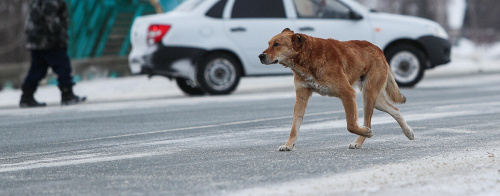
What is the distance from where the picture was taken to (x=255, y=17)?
12.1 metres

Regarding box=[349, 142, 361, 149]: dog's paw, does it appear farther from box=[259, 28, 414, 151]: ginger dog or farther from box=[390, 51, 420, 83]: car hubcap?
box=[390, 51, 420, 83]: car hubcap

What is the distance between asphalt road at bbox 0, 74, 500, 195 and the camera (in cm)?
456

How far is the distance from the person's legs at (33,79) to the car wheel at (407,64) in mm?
5963

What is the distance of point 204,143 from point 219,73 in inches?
224

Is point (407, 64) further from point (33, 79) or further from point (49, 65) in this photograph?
point (33, 79)

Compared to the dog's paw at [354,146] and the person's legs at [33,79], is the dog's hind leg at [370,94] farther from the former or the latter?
the person's legs at [33,79]

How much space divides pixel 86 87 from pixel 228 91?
4.01 m

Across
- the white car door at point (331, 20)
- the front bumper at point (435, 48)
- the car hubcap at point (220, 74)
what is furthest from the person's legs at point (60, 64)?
the front bumper at point (435, 48)

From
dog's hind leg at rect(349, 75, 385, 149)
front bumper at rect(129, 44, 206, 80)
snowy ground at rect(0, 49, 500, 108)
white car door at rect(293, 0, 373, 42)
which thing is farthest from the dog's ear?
snowy ground at rect(0, 49, 500, 108)

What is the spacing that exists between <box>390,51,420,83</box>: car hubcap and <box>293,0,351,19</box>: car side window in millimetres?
1204

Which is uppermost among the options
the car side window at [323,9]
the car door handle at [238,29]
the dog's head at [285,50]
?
the car side window at [323,9]

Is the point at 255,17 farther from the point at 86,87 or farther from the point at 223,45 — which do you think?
the point at 86,87

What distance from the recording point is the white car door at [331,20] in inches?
487

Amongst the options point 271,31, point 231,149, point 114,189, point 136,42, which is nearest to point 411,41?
point 271,31
